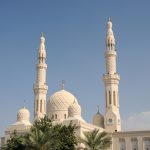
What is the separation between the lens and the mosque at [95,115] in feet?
A: 155

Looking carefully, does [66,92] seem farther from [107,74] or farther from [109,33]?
[109,33]

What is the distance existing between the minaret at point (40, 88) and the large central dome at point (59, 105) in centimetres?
119

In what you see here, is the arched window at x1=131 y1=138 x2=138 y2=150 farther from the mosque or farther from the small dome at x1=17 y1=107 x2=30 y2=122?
the small dome at x1=17 y1=107 x2=30 y2=122

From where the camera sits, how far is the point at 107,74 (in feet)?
171

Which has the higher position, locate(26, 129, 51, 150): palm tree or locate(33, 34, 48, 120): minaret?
locate(33, 34, 48, 120): minaret

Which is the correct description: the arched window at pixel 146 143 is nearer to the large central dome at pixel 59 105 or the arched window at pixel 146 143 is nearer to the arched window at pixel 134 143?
the arched window at pixel 134 143

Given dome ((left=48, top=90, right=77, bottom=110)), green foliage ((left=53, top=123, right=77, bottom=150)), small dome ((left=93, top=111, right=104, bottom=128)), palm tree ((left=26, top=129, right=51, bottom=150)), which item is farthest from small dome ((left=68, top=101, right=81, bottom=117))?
palm tree ((left=26, top=129, right=51, bottom=150))

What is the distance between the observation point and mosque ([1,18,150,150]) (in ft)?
155

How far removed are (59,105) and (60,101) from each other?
676 millimetres

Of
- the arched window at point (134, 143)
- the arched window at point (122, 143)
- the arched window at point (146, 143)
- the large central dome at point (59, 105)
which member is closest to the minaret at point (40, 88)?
the large central dome at point (59, 105)

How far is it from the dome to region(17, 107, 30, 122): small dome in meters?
4.06

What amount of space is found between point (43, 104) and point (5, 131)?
7712 millimetres

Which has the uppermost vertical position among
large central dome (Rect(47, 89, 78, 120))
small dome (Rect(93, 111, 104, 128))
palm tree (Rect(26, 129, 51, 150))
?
large central dome (Rect(47, 89, 78, 120))

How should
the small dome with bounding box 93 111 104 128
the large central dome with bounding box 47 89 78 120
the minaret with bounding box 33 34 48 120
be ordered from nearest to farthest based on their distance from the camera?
the small dome with bounding box 93 111 104 128 → the large central dome with bounding box 47 89 78 120 → the minaret with bounding box 33 34 48 120
